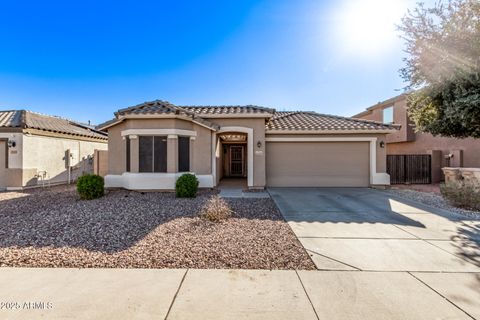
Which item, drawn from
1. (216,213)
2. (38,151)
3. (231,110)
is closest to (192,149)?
(231,110)

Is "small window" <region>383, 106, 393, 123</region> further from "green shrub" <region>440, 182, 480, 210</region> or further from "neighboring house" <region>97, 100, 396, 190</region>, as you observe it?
"green shrub" <region>440, 182, 480, 210</region>

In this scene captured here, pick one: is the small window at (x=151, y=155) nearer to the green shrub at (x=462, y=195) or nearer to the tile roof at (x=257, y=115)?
the tile roof at (x=257, y=115)

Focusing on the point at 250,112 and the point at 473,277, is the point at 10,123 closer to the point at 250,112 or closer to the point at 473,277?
the point at 250,112

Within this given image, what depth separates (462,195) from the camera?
8.62 m

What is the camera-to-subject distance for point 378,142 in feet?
43.6

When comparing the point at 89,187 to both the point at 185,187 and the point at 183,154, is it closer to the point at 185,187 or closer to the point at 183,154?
the point at 185,187

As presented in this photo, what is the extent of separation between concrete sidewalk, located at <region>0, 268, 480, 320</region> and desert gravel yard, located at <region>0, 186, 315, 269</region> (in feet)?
1.19

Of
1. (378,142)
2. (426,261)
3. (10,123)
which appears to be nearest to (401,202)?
(378,142)

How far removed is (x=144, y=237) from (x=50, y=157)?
13401mm

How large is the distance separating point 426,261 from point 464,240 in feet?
6.94

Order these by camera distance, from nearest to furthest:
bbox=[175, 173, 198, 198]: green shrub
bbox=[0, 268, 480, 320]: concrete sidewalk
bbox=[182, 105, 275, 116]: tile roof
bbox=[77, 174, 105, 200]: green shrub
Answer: bbox=[0, 268, 480, 320]: concrete sidewalk
bbox=[77, 174, 105, 200]: green shrub
bbox=[175, 173, 198, 198]: green shrub
bbox=[182, 105, 275, 116]: tile roof

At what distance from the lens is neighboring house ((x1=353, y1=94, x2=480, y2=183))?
1580cm

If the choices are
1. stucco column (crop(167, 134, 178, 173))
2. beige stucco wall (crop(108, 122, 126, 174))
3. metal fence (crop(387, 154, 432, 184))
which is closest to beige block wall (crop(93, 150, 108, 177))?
beige stucco wall (crop(108, 122, 126, 174))

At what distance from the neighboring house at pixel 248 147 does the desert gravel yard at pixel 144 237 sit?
309 cm
